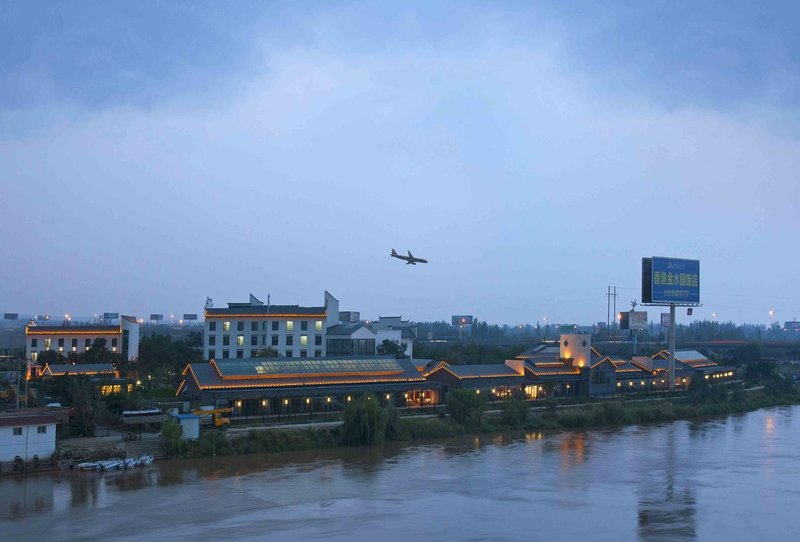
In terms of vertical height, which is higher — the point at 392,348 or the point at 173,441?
the point at 392,348

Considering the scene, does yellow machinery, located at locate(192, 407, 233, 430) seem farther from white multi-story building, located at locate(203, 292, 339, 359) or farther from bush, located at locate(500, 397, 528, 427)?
white multi-story building, located at locate(203, 292, 339, 359)

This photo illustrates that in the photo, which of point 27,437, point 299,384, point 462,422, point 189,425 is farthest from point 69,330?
point 462,422

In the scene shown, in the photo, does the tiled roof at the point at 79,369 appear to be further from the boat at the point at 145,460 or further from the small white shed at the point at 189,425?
the boat at the point at 145,460

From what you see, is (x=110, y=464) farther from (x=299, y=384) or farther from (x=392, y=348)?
(x=392, y=348)

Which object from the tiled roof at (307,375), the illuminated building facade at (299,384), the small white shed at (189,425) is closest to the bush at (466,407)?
the illuminated building facade at (299,384)

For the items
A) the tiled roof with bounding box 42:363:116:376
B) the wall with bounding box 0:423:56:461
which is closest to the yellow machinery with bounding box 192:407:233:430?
the wall with bounding box 0:423:56:461

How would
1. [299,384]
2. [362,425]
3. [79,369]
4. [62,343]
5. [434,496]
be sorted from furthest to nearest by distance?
[62,343], [79,369], [299,384], [362,425], [434,496]
